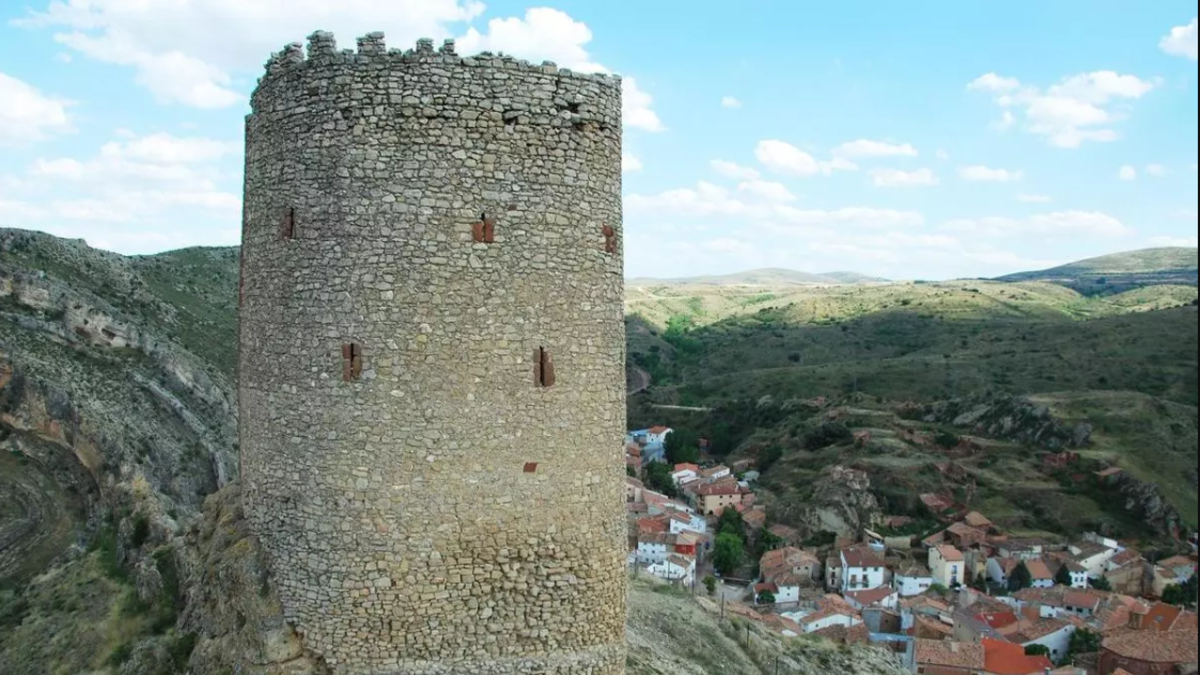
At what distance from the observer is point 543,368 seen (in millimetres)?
7969

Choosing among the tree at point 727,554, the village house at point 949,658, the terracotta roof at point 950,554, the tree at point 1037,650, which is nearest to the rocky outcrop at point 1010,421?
the terracotta roof at point 950,554

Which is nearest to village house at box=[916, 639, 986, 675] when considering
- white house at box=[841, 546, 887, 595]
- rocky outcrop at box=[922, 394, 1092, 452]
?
white house at box=[841, 546, 887, 595]

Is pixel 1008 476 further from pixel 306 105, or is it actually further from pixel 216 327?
pixel 306 105

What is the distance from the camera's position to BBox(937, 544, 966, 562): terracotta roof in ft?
200

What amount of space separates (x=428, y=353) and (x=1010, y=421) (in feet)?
248

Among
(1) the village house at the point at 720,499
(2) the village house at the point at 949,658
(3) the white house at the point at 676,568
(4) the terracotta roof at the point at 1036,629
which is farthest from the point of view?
(1) the village house at the point at 720,499

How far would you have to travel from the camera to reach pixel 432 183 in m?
7.61

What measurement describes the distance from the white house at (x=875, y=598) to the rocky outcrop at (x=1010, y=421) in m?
23.1

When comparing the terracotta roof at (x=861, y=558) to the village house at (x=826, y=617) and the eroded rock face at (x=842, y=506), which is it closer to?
the eroded rock face at (x=842, y=506)

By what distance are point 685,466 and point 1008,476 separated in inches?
1031

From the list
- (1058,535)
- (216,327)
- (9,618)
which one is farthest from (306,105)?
(1058,535)

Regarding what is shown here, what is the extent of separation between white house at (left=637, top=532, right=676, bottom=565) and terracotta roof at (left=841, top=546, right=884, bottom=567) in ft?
39.0

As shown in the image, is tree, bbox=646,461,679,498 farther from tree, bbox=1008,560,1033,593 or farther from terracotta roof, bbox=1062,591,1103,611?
terracotta roof, bbox=1062,591,1103,611

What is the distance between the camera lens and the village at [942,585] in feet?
143
